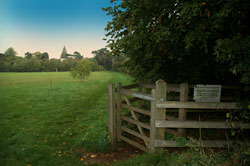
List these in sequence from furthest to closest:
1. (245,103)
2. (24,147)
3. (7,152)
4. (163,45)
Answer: (24,147) < (7,152) < (163,45) < (245,103)

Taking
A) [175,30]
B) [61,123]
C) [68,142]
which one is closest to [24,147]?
[68,142]

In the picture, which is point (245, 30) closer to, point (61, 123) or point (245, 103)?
point (245, 103)

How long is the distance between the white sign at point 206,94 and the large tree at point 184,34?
71 centimetres

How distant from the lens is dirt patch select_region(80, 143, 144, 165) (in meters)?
5.13

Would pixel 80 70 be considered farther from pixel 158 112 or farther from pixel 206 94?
pixel 206 94

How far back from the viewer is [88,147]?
606 cm

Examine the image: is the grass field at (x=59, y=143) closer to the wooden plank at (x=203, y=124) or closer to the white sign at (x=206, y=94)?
the wooden plank at (x=203, y=124)

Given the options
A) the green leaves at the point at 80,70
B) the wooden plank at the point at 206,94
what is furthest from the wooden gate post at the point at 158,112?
the green leaves at the point at 80,70

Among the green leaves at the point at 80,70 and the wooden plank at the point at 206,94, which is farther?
the green leaves at the point at 80,70

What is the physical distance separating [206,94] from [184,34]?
5.82 feet

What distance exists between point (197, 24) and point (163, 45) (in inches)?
39.5

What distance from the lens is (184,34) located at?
4910mm

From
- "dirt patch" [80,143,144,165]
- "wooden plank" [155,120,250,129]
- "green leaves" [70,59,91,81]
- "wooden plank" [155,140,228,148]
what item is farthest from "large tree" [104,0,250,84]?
"green leaves" [70,59,91,81]

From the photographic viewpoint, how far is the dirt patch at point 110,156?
5.13 meters
